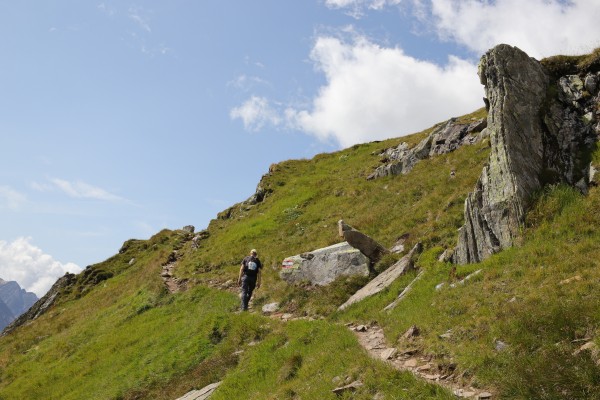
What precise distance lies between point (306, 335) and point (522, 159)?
10043 millimetres

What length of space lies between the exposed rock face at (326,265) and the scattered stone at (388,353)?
8854 mm

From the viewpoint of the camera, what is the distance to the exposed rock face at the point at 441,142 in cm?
3656

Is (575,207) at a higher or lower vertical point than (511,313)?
higher

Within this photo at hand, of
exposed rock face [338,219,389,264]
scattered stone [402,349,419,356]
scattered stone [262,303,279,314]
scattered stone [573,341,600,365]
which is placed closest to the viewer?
scattered stone [573,341,600,365]

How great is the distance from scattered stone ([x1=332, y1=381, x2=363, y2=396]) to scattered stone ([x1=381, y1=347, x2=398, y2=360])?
1.26m

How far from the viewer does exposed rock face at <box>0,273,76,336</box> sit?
53.2m

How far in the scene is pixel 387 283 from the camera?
17844 mm

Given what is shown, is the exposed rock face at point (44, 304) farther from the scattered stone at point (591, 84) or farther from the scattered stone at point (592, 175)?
the scattered stone at point (591, 84)

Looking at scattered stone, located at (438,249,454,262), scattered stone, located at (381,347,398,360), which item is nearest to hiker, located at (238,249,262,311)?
scattered stone, located at (438,249,454,262)

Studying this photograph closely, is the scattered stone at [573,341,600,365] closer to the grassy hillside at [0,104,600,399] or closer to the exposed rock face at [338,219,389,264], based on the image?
the grassy hillside at [0,104,600,399]

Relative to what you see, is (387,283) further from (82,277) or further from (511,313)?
(82,277)

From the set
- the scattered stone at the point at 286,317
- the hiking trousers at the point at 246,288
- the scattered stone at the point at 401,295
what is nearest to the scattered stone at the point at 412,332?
the scattered stone at the point at 401,295

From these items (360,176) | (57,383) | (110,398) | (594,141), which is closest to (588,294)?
(594,141)

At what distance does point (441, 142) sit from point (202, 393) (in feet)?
101
